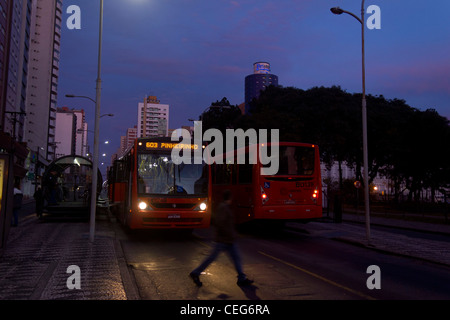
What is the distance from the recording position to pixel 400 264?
10148 mm

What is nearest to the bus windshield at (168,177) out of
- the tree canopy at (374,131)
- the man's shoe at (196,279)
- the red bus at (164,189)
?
the red bus at (164,189)

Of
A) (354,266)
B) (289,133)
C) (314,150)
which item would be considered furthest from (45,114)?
(354,266)

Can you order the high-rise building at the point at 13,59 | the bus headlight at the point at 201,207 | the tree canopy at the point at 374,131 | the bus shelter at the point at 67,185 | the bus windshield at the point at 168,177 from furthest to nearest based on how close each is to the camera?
the high-rise building at the point at 13,59, the tree canopy at the point at 374,131, the bus shelter at the point at 67,185, the bus headlight at the point at 201,207, the bus windshield at the point at 168,177

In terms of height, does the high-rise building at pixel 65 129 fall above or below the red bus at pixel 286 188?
above

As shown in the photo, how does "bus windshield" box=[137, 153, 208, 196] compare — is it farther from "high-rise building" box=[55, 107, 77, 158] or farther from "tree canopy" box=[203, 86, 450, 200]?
"high-rise building" box=[55, 107, 77, 158]

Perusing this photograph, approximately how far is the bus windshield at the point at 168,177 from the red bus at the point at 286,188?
7.70ft

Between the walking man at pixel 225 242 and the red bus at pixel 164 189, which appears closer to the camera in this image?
the walking man at pixel 225 242

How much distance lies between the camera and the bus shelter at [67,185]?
69.4 ft

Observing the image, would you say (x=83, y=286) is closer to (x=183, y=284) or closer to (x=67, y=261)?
(x=183, y=284)

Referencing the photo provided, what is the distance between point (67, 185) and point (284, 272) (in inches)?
903

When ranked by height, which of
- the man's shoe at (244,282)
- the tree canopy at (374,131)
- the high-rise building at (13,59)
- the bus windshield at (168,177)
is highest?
the high-rise building at (13,59)

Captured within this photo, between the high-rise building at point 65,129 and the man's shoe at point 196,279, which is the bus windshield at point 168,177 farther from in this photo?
the high-rise building at point 65,129
